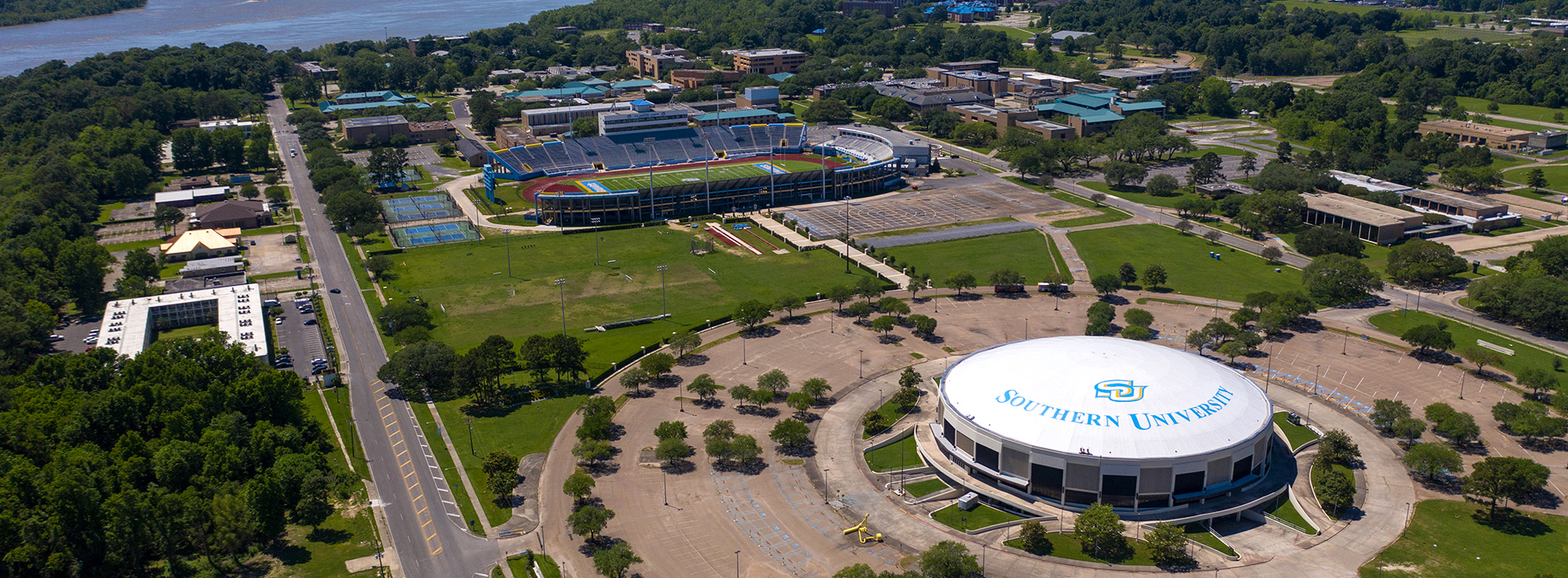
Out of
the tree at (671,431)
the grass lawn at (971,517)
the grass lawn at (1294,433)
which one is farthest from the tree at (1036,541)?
the tree at (671,431)

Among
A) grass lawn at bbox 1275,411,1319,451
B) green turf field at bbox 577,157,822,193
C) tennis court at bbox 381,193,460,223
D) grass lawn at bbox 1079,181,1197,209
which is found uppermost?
green turf field at bbox 577,157,822,193

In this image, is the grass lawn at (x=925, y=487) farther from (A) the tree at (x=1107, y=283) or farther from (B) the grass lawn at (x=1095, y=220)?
(B) the grass lawn at (x=1095, y=220)

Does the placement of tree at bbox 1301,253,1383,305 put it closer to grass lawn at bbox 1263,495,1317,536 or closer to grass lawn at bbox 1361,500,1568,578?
grass lawn at bbox 1361,500,1568,578

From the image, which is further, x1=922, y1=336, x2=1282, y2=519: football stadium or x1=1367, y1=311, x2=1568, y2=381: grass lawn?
x1=1367, y1=311, x2=1568, y2=381: grass lawn

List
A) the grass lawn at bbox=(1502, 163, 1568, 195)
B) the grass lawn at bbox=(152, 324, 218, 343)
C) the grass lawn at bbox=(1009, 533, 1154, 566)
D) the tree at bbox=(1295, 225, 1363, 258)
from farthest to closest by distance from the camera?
the grass lawn at bbox=(1502, 163, 1568, 195) → the tree at bbox=(1295, 225, 1363, 258) → the grass lawn at bbox=(152, 324, 218, 343) → the grass lawn at bbox=(1009, 533, 1154, 566)

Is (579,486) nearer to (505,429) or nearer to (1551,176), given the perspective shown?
(505,429)

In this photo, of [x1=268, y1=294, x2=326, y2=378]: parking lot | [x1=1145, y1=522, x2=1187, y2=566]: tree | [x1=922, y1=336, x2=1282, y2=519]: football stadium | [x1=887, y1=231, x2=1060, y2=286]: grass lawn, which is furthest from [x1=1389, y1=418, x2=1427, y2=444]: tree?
[x1=268, y1=294, x2=326, y2=378]: parking lot

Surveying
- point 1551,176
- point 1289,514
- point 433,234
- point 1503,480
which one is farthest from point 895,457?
point 1551,176

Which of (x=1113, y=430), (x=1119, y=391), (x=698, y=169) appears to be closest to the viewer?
(x=1113, y=430)
